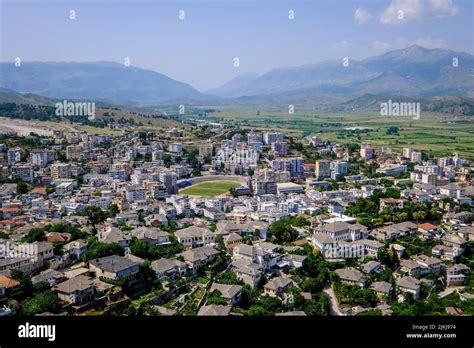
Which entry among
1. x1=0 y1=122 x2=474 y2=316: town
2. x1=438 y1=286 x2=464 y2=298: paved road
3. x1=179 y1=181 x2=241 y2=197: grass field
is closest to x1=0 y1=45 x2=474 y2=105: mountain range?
x1=0 y1=122 x2=474 y2=316: town

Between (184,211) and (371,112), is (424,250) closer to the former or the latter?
(184,211)

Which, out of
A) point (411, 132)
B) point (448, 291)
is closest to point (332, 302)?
point (448, 291)

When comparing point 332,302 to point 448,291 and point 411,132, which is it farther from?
point 411,132

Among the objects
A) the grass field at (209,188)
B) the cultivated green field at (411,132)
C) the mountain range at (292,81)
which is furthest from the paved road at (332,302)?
the mountain range at (292,81)

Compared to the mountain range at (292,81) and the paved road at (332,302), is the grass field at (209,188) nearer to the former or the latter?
the paved road at (332,302)

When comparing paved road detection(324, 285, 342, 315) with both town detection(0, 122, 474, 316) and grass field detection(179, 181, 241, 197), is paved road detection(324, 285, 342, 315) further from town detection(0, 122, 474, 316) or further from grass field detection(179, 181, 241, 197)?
grass field detection(179, 181, 241, 197)
